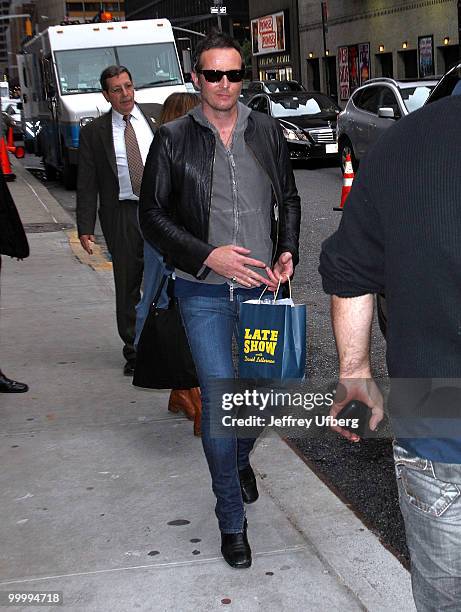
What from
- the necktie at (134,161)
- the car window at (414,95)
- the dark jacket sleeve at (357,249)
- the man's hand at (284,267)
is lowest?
the car window at (414,95)

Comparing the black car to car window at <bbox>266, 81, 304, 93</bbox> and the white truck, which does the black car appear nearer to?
the white truck

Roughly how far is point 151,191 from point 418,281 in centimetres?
192

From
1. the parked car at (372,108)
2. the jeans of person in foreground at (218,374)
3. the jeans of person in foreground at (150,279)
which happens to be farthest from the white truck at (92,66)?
the jeans of person in foreground at (218,374)

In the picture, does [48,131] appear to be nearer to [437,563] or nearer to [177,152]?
[177,152]

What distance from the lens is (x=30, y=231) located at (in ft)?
43.3

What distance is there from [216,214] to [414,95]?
560 inches

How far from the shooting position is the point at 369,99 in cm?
1853

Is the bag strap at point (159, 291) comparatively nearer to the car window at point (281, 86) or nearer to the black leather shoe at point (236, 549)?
the black leather shoe at point (236, 549)

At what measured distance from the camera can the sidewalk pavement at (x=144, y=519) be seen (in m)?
3.59

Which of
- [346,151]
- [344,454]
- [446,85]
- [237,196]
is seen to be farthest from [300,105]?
[237,196]

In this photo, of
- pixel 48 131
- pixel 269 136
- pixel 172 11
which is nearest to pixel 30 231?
pixel 48 131

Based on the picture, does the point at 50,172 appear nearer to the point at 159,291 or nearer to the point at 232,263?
the point at 159,291

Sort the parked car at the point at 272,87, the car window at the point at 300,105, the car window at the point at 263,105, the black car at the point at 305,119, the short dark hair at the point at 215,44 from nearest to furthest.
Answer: the short dark hair at the point at 215,44
the black car at the point at 305,119
the car window at the point at 300,105
the car window at the point at 263,105
the parked car at the point at 272,87

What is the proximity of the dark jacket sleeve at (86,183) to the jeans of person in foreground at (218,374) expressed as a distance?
105 inches
